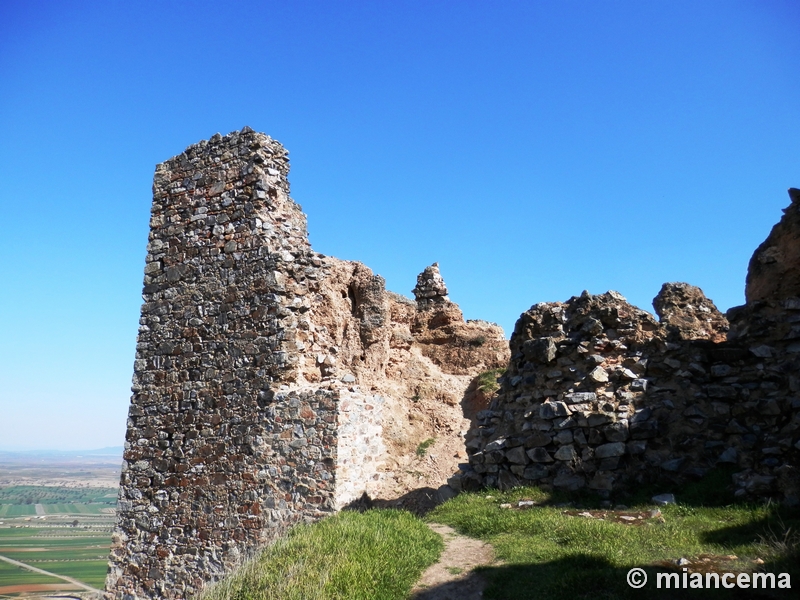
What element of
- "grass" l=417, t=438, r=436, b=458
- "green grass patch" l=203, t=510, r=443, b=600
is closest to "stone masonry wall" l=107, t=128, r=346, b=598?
"green grass patch" l=203, t=510, r=443, b=600

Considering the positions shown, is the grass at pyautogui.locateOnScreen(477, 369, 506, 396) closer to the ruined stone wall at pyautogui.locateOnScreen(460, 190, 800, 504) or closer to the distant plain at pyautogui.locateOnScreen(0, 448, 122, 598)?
the ruined stone wall at pyautogui.locateOnScreen(460, 190, 800, 504)

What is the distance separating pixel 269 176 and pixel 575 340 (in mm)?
5244

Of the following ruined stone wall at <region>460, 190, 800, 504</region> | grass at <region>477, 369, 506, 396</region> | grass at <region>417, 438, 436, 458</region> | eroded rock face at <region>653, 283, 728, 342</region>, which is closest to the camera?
ruined stone wall at <region>460, 190, 800, 504</region>

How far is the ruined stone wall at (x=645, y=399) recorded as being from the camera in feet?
23.0

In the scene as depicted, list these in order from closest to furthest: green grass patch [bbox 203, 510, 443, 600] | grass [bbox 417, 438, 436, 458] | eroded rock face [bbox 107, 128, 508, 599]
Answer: green grass patch [bbox 203, 510, 443, 600], eroded rock face [bbox 107, 128, 508, 599], grass [bbox 417, 438, 436, 458]

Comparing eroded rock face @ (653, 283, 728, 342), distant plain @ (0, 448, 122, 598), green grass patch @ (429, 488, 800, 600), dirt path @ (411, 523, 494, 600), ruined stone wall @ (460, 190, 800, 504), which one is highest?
eroded rock face @ (653, 283, 728, 342)

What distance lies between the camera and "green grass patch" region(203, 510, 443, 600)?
497cm

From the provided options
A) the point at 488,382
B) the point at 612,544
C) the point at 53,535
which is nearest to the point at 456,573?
the point at 612,544

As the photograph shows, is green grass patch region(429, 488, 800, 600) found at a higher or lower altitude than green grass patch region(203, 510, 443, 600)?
higher

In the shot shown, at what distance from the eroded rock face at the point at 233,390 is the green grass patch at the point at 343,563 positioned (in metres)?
1.25

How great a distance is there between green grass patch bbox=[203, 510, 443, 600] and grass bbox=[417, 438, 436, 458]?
12.6 ft

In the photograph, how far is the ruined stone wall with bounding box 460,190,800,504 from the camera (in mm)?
7012

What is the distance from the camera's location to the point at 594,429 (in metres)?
7.43

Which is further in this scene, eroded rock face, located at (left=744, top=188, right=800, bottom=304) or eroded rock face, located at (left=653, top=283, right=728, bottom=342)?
eroded rock face, located at (left=653, top=283, right=728, bottom=342)
